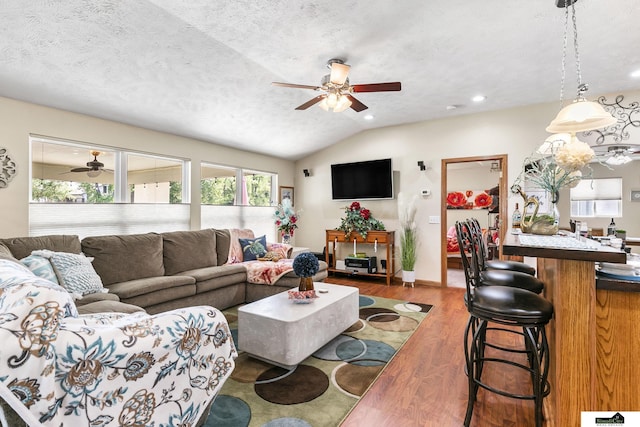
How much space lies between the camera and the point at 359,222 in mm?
5527

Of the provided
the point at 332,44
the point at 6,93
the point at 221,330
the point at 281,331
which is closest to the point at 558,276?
the point at 221,330

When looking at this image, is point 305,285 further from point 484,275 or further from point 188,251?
point 188,251

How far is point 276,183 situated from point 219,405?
4.81 metres

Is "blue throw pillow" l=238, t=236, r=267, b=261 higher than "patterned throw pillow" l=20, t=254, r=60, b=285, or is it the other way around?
"patterned throw pillow" l=20, t=254, r=60, b=285

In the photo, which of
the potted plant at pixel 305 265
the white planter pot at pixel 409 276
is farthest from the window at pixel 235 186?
the white planter pot at pixel 409 276

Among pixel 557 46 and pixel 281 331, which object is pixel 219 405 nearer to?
pixel 281 331

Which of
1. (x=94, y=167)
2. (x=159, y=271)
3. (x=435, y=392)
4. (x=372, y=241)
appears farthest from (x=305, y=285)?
(x=94, y=167)

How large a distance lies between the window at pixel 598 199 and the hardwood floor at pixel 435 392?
10.9ft

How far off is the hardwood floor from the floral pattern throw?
1040 millimetres

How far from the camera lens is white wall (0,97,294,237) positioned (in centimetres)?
299

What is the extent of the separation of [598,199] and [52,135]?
763 cm

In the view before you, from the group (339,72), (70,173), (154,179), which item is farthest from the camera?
(154,179)

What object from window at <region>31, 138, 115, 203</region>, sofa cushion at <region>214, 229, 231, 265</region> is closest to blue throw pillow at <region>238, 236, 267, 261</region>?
sofa cushion at <region>214, 229, 231, 265</region>

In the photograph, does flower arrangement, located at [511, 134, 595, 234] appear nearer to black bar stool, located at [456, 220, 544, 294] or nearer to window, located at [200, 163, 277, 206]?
black bar stool, located at [456, 220, 544, 294]
